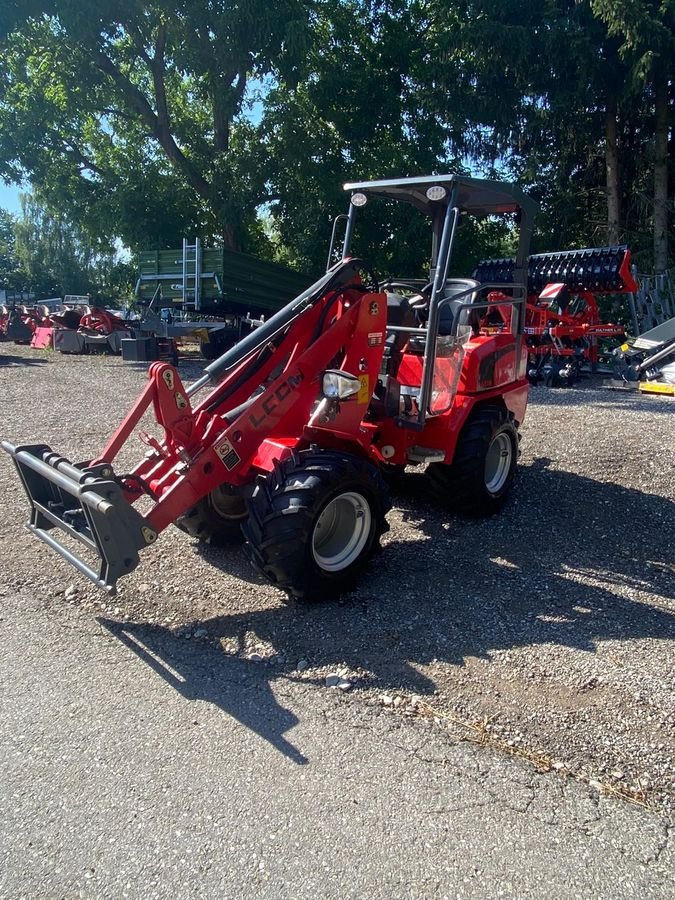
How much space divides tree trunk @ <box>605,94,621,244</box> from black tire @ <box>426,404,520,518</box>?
1453 cm

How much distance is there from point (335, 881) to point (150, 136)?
22.6 metres

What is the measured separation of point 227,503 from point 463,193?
2.90 m

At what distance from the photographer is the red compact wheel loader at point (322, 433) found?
3.86 m

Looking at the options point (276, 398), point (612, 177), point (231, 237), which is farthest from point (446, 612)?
point (231, 237)

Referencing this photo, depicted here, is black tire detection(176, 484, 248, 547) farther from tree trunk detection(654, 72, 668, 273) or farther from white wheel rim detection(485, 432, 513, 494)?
tree trunk detection(654, 72, 668, 273)

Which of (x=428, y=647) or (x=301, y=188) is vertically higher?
(x=301, y=188)

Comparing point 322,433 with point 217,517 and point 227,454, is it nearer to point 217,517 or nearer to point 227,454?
point 227,454

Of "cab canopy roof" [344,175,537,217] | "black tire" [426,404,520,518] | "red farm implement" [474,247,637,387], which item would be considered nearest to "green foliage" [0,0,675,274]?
"red farm implement" [474,247,637,387]

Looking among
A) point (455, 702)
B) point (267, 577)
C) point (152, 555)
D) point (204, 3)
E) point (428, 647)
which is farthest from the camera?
point (204, 3)

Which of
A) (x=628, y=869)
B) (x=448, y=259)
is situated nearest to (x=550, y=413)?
(x=448, y=259)

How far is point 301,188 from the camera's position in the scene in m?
19.3

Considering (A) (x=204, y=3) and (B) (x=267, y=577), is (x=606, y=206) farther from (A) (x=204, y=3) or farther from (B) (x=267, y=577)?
(B) (x=267, y=577)

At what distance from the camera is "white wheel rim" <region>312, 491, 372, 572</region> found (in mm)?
4254

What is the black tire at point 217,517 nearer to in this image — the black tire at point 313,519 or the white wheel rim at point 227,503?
the white wheel rim at point 227,503
